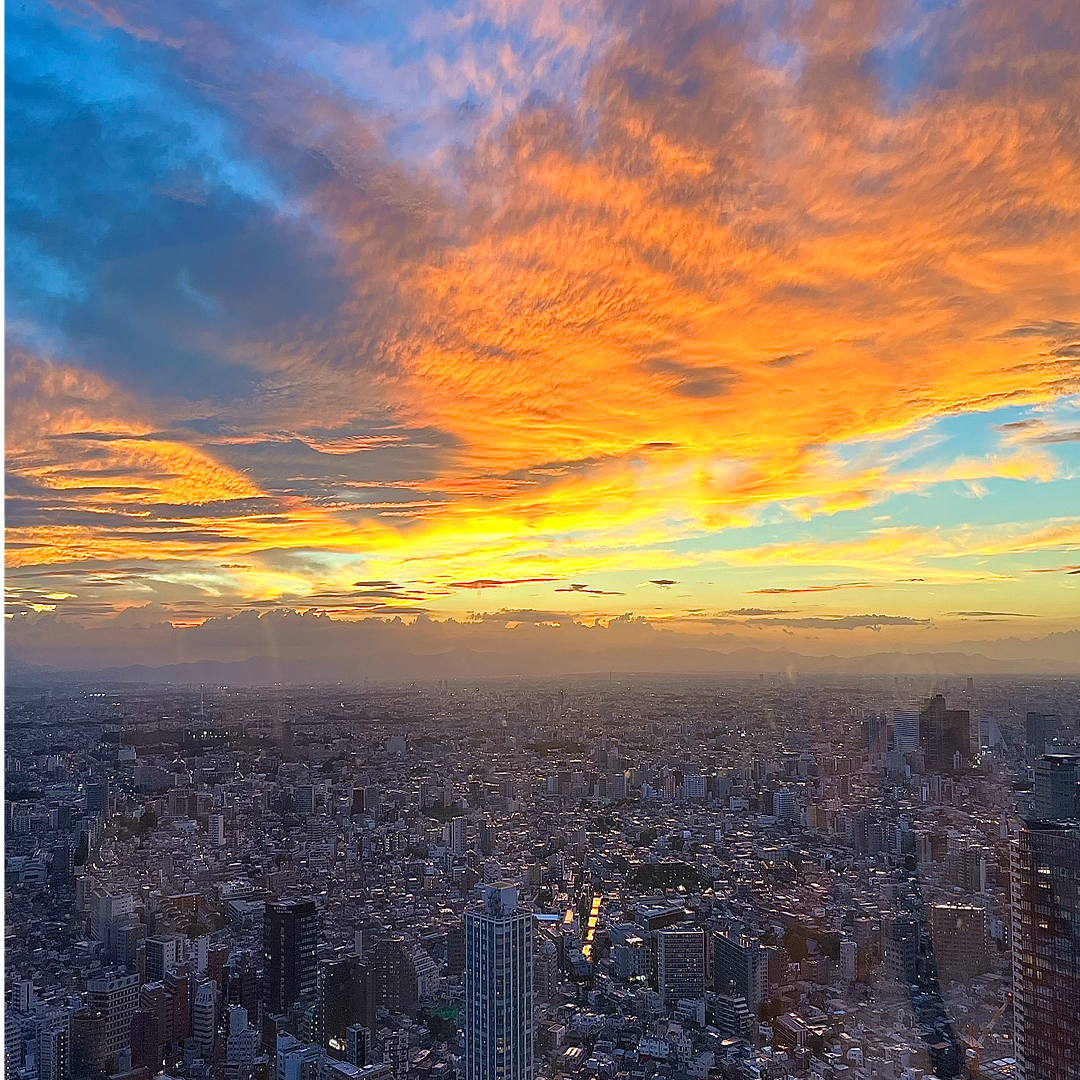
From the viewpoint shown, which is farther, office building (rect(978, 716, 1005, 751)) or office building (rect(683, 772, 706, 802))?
office building (rect(683, 772, 706, 802))

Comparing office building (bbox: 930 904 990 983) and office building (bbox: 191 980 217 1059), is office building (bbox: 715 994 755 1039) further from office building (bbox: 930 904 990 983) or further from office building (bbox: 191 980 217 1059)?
office building (bbox: 191 980 217 1059)

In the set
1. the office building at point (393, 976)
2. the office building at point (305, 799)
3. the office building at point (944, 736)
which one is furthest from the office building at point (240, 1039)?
the office building at point (944, 736)

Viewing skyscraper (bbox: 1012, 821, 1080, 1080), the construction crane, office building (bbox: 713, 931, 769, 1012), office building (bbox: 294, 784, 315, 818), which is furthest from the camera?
office building (bbox: 294, 784, 315, 818)

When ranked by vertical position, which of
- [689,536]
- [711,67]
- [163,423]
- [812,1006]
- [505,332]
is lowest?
[812,1006]

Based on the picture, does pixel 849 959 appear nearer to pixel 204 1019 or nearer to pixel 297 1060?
pixel 297 1060

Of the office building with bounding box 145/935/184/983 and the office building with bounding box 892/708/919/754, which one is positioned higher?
the office building with bounding box 892/708/919/754

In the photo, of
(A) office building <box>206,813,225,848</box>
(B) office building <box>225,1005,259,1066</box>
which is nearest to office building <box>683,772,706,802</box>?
(A) office building <box>206,813,225,848</box>

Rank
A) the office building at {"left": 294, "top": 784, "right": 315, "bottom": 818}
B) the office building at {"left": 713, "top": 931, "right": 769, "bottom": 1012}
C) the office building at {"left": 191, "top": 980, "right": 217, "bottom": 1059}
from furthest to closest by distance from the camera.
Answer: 1. the office building at {"left": 294, "top": 784, "right": 315, "bottom": 818}
2. the office building at {"left": 713, "top": 931, "right": 769, "bottom": 1012}
3. the office building at {"left": 191, "top": 980, "right": 217, "bottom": 1059}

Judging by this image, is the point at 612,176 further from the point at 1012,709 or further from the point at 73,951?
the point at 73,951

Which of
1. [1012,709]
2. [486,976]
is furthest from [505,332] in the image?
[1012,709]
